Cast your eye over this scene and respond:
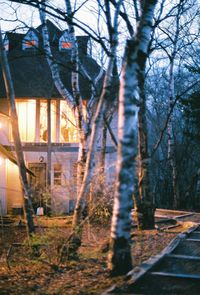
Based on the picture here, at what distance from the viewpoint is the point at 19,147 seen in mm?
11617

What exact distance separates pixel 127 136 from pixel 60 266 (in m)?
3.81

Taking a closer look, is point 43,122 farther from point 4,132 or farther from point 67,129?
point 4,132

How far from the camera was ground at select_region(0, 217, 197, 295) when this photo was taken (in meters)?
8.43

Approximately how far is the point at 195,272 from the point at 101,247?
3.08m

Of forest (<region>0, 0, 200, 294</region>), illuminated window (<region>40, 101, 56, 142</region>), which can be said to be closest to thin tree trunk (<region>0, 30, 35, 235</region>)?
forest (<region>0, 0, 200, 294</region>)

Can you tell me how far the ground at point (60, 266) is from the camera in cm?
843

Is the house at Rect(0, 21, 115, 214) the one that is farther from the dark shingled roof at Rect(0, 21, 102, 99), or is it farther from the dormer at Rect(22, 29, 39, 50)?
the dormer at Rect(22, 29, 39, 50)

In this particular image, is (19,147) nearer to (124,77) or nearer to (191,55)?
(124,77)

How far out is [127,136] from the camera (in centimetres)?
800

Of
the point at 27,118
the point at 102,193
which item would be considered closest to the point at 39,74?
the point at 27,118

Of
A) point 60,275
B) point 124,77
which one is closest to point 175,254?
point 60,275

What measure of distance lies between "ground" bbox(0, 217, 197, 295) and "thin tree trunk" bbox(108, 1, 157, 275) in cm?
88

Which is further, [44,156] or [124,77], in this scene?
[44,156]

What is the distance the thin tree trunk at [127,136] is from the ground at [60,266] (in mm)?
879
